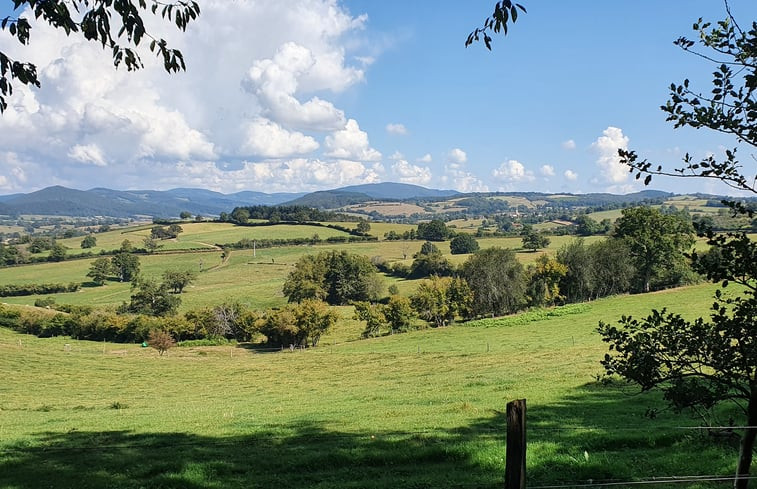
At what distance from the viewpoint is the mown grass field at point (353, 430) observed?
1037 centimetres

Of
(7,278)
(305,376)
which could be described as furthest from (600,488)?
(7,278)

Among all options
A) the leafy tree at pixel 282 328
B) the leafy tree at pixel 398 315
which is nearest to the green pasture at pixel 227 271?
the leafy tree at pixel 398 315

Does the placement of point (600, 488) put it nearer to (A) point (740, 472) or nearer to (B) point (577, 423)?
(A) point (740, 472)

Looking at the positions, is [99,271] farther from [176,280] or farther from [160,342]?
[160,342]

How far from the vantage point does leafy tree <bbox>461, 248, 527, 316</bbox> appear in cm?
7775

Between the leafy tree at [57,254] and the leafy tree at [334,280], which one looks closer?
the leafy tree at [334,280]

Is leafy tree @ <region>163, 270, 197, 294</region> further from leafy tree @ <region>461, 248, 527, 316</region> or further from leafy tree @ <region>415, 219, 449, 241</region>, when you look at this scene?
leafy tree @ <region>415, 219, 449, 241</region>

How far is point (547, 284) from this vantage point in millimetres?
78625

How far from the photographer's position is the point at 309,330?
69938 millimetres

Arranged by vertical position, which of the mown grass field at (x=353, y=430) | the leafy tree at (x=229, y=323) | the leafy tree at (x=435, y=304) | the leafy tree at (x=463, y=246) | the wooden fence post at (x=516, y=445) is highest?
the wooden fence post at (x=516, y=445)

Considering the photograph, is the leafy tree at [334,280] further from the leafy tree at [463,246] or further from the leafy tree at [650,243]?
the leafy tree at [650,243]

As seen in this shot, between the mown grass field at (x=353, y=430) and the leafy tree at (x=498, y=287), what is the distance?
38001 millimetres

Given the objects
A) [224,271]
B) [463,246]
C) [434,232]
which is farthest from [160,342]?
[434,232]

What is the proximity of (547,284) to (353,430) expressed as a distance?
6894 centimetres
